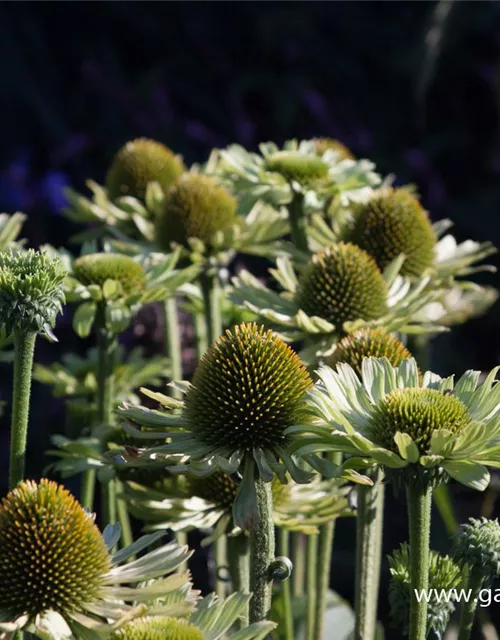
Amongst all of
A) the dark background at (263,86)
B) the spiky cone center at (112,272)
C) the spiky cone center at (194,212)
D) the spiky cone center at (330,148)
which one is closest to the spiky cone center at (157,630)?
the spiky cone center at (112,272)

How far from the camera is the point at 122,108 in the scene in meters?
4.46

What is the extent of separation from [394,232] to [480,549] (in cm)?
85

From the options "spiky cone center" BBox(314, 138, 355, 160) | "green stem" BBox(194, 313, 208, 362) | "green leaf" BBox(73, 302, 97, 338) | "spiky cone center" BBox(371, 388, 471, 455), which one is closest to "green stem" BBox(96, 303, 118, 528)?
"green leaf" BBox(73, 302, 97, 338)

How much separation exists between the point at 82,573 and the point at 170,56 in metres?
3.94

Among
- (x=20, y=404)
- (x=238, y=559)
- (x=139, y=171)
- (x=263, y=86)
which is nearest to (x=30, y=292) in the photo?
(x=20, y=404)

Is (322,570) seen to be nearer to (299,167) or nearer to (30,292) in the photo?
(30,292)

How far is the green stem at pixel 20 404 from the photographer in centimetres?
134

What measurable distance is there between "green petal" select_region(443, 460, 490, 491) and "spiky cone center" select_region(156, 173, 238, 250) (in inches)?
40.7

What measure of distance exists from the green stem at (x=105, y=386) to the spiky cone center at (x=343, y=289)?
13.4 inches

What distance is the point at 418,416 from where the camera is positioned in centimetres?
124

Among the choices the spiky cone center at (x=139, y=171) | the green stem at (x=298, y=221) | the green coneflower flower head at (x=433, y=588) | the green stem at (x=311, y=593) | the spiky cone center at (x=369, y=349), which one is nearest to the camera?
the green coneflower flower head at (x=433, y=588)

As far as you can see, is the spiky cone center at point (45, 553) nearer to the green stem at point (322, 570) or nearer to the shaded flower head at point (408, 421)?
the shaded flower head at point (408, 421)

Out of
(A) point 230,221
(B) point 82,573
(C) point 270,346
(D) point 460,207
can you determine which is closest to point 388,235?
(A) point 230,221

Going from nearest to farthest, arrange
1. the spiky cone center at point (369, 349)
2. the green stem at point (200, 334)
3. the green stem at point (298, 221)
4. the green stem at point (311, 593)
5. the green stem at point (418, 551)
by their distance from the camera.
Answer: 1. the green stem at point (418, 551)
2. the spiky cone center at point (369, 349)
3. the green stem at point (311, 593)
4. the green stem at point (298, 221)
5. the green stem at point (200, 334)
